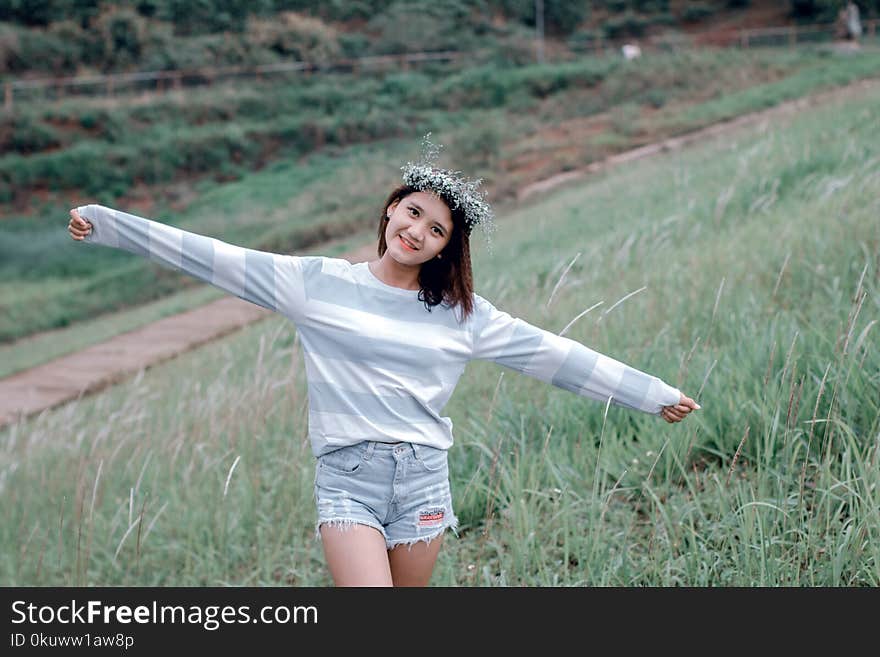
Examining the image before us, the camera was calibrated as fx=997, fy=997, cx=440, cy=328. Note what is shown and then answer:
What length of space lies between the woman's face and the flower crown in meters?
0.02

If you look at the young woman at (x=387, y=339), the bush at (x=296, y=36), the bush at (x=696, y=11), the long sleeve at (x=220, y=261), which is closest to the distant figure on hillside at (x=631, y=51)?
the bush at (x=696, y=11)

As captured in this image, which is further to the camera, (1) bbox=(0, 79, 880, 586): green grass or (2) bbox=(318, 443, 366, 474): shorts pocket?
(1) bbox=(0, 79, 880, 586): green grass

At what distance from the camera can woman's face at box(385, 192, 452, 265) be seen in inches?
86.8

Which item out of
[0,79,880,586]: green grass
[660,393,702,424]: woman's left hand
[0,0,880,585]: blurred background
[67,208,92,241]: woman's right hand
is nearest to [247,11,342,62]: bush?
[0,0,880,585]: blurred background

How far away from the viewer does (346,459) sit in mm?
2168

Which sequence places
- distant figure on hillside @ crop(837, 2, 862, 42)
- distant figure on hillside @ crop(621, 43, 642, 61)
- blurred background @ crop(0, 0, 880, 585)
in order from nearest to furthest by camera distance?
blurred background @ crop(0, 0, 880, 585) → distant figure on hillside @ crop(837, 2, 862, 42) → distant figure on hillside @ crop(621, 43, 642, 61)

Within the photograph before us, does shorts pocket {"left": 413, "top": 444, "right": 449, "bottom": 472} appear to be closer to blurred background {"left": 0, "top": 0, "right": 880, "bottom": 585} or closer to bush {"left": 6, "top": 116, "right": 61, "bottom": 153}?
blurred background {"left": 0, "top": 0, "right": 880, "bottom": 585}

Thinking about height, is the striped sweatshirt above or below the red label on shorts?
above

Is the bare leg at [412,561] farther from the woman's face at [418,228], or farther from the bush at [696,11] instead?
the bush at [696,11]

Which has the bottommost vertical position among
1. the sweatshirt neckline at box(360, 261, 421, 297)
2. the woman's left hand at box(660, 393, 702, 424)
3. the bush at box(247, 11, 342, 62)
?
the woman's left hand at box(660, 393, 702, 424)

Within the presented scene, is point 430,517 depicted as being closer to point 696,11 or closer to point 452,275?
point 452,275

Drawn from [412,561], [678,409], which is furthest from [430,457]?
[678,409]

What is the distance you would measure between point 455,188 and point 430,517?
74 cm

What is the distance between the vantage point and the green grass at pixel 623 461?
8.89ft
